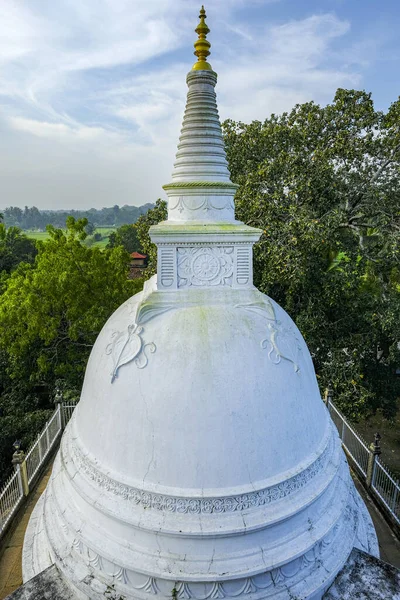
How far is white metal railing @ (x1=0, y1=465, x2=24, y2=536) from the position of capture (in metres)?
9.26

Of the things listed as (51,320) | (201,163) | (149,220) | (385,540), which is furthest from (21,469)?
(149,220)

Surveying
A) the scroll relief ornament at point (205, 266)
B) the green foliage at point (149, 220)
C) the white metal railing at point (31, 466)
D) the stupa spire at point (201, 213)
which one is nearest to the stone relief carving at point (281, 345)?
the stupa spire at point (201, 213)

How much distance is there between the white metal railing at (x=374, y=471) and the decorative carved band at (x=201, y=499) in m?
4.98

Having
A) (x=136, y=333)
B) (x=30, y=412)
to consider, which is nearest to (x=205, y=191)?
(x=136, y=333)

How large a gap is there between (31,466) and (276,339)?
839 cm

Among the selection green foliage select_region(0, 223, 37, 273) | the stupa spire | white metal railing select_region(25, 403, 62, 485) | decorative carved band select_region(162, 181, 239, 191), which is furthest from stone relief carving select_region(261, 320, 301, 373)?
green foliage select_region(0, 223, 37, 273)

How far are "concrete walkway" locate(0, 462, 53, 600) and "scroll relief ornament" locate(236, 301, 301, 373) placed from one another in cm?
729

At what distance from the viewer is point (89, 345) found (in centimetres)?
1727

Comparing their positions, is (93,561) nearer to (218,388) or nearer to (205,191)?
(218,388)

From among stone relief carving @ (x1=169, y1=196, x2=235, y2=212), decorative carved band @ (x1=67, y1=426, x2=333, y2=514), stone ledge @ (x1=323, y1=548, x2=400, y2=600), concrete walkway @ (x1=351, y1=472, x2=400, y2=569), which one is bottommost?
concrete walkway @ (x1=351, y1=472, x2=400, y2=569)

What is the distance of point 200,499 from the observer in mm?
5680

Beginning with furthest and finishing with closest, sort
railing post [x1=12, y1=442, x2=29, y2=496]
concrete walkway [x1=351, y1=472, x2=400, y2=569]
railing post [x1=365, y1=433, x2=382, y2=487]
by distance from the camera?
railing post [x1=365, y1=433, x2=382, y2=487] → railing post [x1=12, y1=442, x2=29, y2=496] → concrete walkway [x1=351, y1=472, x2=400, y2=569]

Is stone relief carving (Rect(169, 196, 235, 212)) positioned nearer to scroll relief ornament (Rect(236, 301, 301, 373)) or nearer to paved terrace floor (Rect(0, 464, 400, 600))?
scroll relief ornament (Rect(236, 301, 301, 373))

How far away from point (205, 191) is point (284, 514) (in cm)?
551
